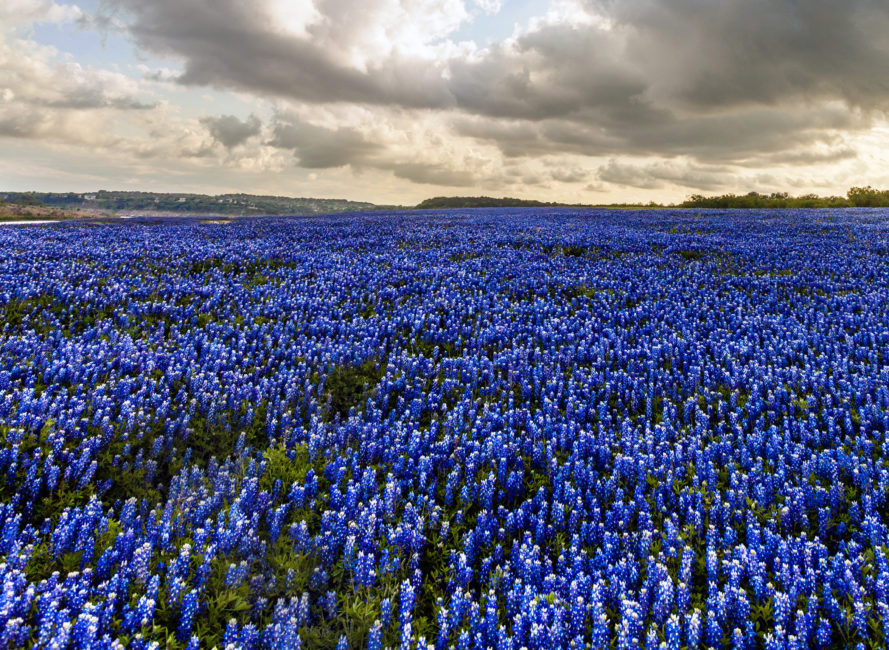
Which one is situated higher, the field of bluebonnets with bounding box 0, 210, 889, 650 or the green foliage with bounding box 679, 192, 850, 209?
the green foliage with bounding box 679, 192, 850, 209

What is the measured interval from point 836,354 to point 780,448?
9.08ft

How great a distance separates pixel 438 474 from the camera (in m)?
3.89

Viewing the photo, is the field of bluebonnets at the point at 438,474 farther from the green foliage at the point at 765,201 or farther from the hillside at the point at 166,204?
the hillside at the point at 166,204

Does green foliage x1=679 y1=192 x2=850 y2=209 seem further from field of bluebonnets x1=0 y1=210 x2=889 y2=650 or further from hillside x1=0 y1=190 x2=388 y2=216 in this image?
hillside x1=0 y1=190 x2=388 y2=216

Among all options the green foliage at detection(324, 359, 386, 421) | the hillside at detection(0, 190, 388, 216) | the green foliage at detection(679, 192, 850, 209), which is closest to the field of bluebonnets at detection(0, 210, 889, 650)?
the green foliage at detection(324, 359, 386, 421)

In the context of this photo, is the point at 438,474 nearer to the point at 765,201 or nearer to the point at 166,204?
the point at 765,201

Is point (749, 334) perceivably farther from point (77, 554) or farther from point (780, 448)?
point (77, 554)

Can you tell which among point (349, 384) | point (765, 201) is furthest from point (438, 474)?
point (765, 201)

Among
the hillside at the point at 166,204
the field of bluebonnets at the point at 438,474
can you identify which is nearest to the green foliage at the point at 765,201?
the field of bluebonnets at the point at 438,474

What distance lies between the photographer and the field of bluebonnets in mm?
2543

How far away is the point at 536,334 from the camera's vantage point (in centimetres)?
716

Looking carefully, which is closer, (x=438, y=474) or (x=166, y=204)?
(x=438, y=474)

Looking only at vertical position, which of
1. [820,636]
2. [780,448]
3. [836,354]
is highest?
[836,354]

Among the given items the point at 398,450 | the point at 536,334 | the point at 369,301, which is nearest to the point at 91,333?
the point at 369,301
